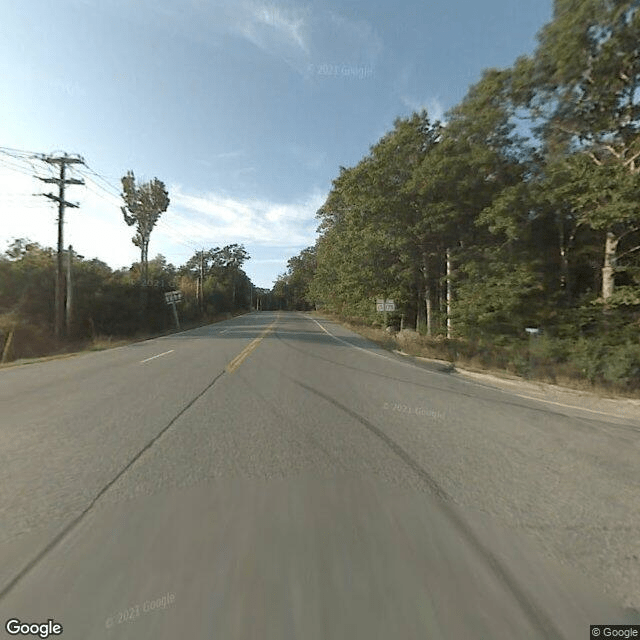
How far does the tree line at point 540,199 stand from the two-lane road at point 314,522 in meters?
8.81

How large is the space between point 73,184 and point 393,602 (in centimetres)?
2876

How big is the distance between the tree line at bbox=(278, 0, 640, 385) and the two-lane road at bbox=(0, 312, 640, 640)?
8809mm

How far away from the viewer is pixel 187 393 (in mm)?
8906

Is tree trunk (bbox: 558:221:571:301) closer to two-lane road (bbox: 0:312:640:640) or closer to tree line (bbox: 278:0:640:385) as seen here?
tree line (bbox: 278:0:640:385)

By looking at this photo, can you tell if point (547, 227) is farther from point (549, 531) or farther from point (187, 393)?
point (549, 531)

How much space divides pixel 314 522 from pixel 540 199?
1731 centimetres

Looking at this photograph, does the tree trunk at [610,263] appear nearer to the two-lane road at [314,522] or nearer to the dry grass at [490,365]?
the dry grass at [490,365]

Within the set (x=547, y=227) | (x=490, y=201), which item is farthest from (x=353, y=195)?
(x=547, y=227)

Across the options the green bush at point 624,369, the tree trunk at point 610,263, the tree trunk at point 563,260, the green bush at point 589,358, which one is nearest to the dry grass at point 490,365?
the green bush at point 589,358

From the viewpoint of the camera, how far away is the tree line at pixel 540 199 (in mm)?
15172

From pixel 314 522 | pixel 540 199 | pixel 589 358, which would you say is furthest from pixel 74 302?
pixel 314 522

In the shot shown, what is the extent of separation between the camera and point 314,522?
11.8 feet

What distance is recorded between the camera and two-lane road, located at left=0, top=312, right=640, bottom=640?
2529mm

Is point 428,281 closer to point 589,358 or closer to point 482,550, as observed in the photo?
point 589,358
